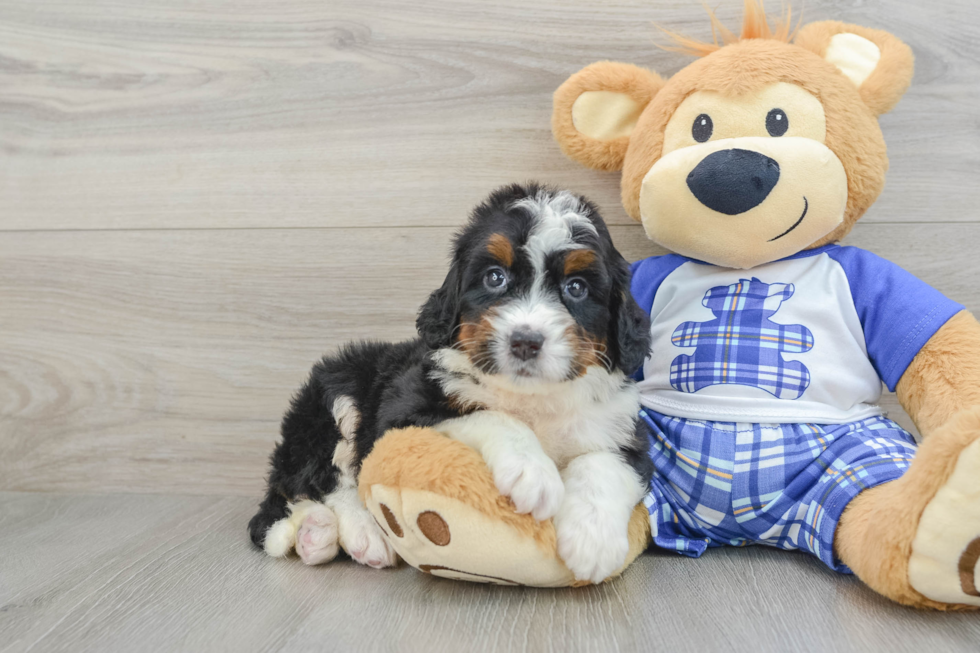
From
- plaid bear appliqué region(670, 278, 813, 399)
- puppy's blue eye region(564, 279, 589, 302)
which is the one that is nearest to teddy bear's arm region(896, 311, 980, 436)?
plaid bear appliqué region(670, 278, 813, 399)

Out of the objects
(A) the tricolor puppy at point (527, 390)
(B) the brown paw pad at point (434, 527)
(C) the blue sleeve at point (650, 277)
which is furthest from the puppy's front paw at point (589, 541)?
(C) the blue sleeve at point (650, 277)

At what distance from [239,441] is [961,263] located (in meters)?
2.27

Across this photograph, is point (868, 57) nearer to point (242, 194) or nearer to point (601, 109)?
point (601, 109)

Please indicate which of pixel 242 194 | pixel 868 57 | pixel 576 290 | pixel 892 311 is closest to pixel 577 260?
pixel 576 290

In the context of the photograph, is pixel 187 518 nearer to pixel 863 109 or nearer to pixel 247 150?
pixel 247 150

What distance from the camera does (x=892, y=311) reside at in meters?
1.55

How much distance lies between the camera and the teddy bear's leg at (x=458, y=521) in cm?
125

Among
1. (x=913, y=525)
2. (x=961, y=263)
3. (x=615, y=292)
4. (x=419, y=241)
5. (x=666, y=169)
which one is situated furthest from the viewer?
(x=419, y=241)

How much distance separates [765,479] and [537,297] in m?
0.66

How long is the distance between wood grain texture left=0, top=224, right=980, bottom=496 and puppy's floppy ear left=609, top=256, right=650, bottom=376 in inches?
32.0

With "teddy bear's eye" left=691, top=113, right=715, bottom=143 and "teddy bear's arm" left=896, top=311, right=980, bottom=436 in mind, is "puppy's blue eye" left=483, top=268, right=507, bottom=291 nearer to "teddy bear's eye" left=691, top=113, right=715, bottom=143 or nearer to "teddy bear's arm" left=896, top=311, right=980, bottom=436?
"teddy bear's eye" left=691, top=113, right=715, bottom=143

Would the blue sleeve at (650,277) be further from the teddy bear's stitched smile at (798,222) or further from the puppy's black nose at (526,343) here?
the puppy's black nose at (526,343)

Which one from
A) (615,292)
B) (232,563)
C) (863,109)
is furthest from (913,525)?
(232,563)

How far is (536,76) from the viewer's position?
6.88 feet
